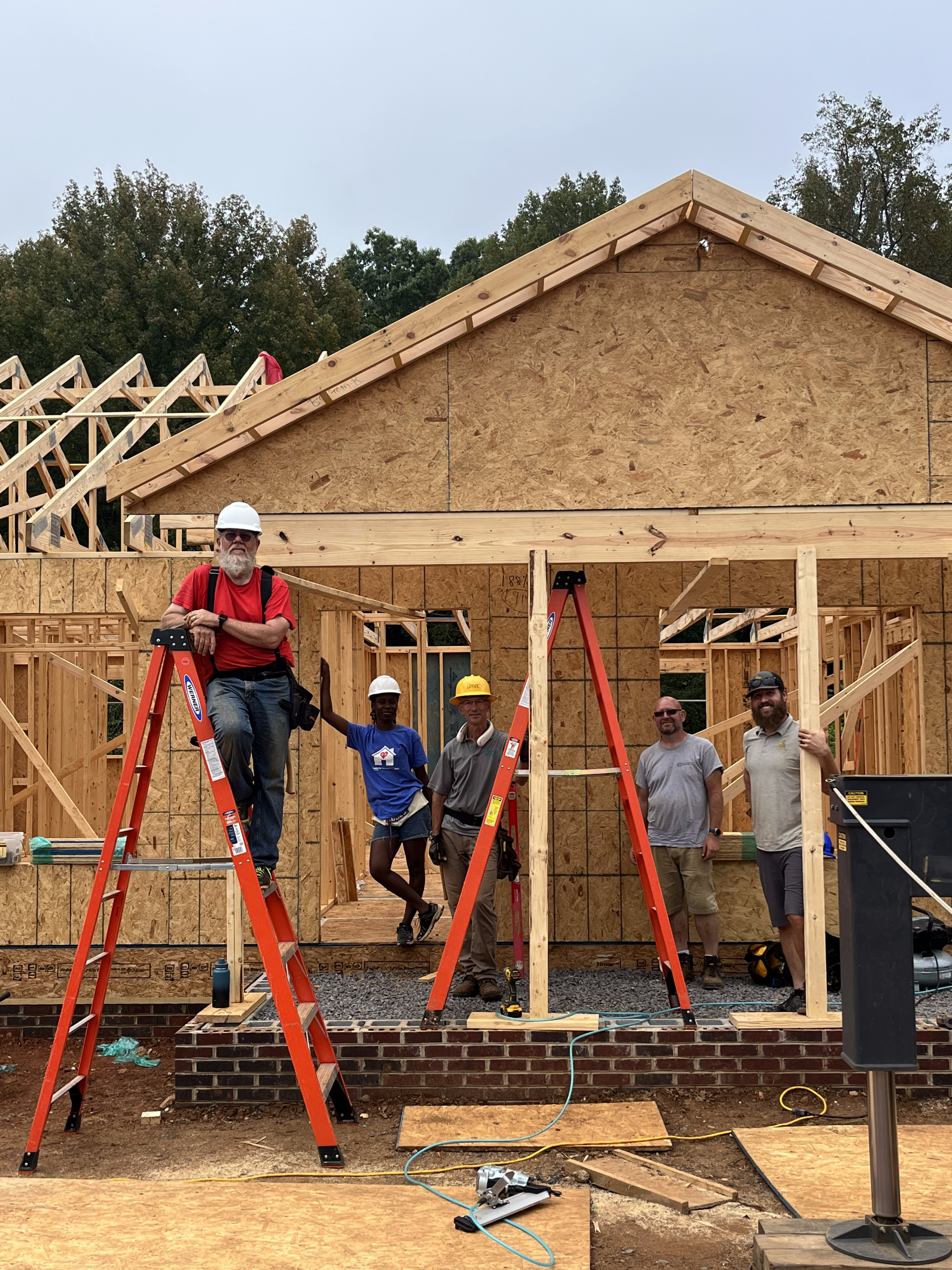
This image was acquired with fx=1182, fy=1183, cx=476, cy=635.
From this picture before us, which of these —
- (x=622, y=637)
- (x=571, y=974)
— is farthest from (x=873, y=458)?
(x=571, y=974)

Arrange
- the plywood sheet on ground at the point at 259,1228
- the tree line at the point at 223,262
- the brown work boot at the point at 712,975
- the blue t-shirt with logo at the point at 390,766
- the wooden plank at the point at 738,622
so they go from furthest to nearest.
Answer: the tree line at the point at 223,262, the wooden plank at the point at 738,622, the blue t-shirt with logo at the point at 390,766, the brown work boot at the point at 712,975, the plywood sheet on ground at the point at 259,1228

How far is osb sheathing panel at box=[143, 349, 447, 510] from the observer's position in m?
7.07

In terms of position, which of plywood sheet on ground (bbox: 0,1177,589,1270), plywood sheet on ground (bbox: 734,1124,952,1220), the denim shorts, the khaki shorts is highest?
the denim shorts

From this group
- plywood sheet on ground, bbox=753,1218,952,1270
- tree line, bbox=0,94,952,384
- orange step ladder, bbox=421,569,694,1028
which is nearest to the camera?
plywood sheet on ground, bbox=753,1218,952,1270

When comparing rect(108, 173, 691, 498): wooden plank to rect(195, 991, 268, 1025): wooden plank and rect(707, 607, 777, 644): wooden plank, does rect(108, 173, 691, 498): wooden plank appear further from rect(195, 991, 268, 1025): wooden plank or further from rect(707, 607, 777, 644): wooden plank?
rect(707, 607, 777, 644): wooden plank

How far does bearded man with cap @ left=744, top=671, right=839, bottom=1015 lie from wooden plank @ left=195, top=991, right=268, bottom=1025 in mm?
3066

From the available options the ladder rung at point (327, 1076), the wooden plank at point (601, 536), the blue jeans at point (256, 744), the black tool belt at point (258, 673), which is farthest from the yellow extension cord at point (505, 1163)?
the wooden plank at point (601, 536)

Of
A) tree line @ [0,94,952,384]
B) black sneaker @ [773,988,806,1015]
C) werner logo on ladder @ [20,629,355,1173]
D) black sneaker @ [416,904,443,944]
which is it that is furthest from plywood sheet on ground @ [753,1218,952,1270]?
tree line @ [0,94,952,384]

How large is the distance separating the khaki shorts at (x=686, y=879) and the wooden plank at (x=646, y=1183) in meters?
2.30

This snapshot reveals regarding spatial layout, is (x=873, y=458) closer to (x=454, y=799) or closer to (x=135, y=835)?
(x=454, y=799)

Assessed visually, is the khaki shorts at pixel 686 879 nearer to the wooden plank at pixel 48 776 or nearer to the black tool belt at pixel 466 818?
the black tool belt at pixel 466 818

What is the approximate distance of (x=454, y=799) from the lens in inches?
302

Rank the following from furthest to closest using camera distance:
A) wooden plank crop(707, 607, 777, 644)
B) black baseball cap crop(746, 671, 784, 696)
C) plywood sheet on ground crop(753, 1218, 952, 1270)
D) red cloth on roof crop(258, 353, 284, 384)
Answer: wooden plank crop(707, 607, 777, 644) < red cloth on roof crop(258, 353, 284, 384) < black baseball cap crop(746, 671, 784, 696) < plywood sheet on ground crop(753, 1218, 952, 1270)

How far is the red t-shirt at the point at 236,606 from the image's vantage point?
552cm
